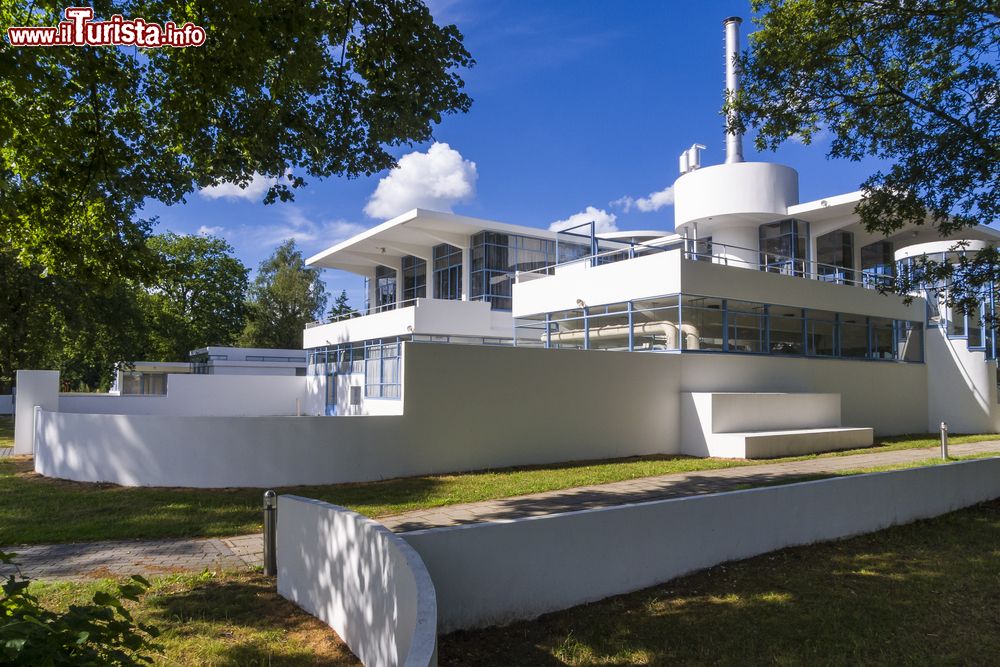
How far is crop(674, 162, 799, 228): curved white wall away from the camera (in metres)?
25.8

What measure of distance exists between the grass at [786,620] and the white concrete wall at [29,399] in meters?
17.0

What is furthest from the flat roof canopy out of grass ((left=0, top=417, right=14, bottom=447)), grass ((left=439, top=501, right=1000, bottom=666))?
grass ((left=439, top=501, right=1000, bottom=666))

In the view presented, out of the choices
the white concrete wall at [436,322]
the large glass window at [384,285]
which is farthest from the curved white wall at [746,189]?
the large glass window at [384,285]

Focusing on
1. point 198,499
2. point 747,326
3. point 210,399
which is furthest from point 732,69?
point 198,499

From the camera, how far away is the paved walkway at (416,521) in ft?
24.8

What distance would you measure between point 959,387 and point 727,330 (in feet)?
36.0

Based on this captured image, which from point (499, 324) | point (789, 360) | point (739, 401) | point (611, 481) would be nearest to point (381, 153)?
point (611, 481)

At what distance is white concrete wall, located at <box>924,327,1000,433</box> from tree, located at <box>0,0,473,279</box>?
73.0 ft

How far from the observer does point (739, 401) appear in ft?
55.6

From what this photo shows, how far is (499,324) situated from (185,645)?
70.9 ft

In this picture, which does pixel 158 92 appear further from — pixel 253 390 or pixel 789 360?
pixel 253 390

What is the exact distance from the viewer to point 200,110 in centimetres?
815

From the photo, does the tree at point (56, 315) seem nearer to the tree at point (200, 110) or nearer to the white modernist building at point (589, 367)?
the white modernist building at point (589, 367)

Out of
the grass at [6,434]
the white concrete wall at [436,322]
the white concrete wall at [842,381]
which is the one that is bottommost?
the grass at [6,434]
